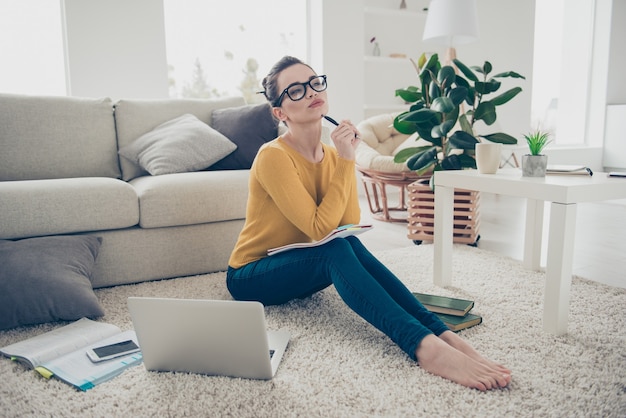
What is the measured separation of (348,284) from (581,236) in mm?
2289

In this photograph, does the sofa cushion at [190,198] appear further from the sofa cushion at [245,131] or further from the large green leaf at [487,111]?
the large green leaf at [487,111]

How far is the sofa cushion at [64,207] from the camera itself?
1987 mm

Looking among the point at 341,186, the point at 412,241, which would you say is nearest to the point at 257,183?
the point at 341,186

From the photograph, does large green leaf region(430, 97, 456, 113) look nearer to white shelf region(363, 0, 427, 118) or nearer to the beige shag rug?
the beige shag rug

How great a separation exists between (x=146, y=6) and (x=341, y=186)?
129 inches

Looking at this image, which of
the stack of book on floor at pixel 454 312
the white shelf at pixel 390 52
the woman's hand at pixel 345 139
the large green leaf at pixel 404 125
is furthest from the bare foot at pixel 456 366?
the white shelf at pixel 390 52

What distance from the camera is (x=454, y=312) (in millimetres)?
1703

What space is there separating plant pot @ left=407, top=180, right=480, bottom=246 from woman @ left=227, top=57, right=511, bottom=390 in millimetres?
1158

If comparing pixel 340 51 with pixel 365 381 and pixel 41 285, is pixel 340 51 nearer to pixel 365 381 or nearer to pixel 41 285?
pixel 41 285

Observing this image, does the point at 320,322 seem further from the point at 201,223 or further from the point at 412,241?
the point at 412,241

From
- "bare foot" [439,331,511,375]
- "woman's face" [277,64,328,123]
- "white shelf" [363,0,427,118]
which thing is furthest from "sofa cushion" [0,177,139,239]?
"white shelf" [363,0,427,118]

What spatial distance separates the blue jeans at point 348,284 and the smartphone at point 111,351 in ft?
1.30

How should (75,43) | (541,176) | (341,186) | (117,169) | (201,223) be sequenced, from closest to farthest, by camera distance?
(341,186) < (541,176) < (201,223) < (117,169) < (75,43)

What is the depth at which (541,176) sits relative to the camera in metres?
1.83
